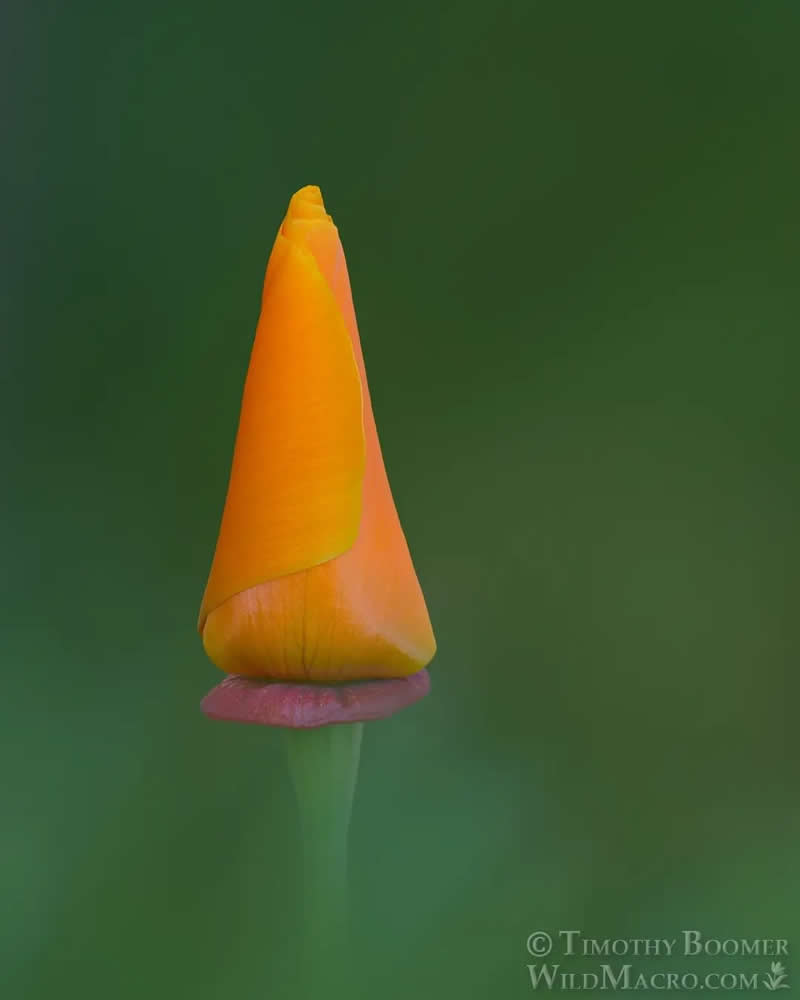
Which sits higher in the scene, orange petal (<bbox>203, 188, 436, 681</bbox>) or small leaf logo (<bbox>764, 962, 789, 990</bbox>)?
orange petal (<bbox>203, 188, 436, 681</bbox>)

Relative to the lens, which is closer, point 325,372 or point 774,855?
point 325,372

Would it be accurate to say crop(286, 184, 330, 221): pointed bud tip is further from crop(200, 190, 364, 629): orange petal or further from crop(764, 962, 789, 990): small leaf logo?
crop(764, 962, 789, 990): small leaf logo

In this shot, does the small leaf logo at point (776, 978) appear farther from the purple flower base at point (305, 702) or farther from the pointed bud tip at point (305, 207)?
the pointed bud tip at point (305, 207)

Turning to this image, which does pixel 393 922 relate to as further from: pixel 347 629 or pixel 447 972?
pixel 347 629

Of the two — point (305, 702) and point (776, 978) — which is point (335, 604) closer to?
point (305, 702)

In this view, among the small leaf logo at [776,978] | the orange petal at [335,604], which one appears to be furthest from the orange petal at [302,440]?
the small leaf logo at [776,978]

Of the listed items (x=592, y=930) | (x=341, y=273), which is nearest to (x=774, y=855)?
(x=592, y=930)

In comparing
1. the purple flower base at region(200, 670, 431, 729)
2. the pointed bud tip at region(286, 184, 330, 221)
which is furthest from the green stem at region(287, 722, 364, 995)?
the pointed bud tip at region(286, 184, 330, 221)
